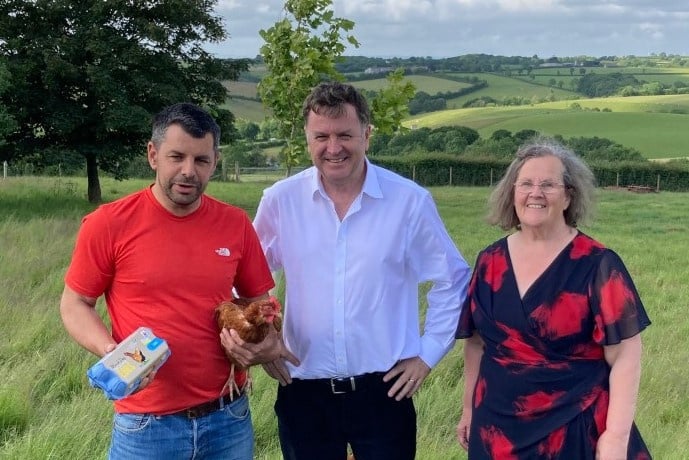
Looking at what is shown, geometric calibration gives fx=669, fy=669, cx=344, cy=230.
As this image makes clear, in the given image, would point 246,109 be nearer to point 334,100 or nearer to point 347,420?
point 334,100

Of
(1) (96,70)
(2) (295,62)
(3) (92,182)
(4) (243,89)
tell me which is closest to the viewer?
(2) (295,62)

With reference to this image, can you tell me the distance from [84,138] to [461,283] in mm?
20079

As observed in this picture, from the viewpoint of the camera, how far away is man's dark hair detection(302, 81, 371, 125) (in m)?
2.98

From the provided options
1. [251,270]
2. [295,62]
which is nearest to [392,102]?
[295,62]

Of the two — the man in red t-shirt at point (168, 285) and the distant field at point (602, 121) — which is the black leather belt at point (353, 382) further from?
the distant field at point (602, 121)

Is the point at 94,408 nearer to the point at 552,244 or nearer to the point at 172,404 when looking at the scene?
the point at 172,404

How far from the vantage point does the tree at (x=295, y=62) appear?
341 inches

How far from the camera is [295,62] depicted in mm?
8844

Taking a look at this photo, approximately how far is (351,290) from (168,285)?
0.85m

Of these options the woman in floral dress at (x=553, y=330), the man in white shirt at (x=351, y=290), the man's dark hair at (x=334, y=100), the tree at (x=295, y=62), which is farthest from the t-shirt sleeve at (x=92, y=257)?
the tree at (x=295, y=62)

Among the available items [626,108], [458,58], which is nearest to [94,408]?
[626,108]

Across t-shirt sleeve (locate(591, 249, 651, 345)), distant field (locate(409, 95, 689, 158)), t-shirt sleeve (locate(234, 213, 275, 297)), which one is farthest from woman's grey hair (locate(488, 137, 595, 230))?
distant field (locate(409, 95, 689, 158))

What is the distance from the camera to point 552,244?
2787 millimetres

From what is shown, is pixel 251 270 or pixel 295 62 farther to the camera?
pixel 295 62
